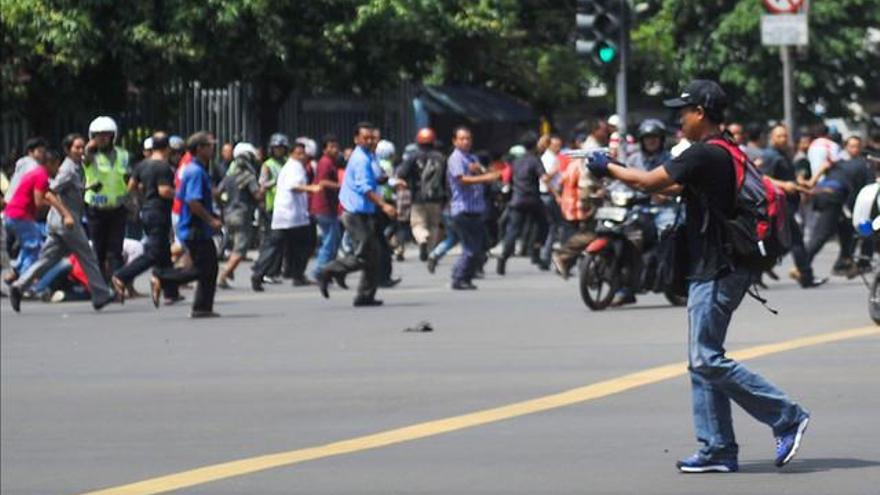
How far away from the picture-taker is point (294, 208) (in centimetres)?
2539

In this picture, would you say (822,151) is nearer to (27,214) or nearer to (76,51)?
(27,214)

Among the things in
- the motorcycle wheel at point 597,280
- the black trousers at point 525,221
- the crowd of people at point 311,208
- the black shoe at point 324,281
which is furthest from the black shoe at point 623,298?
the black trousers at point 525,221

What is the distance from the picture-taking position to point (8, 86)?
34.6m

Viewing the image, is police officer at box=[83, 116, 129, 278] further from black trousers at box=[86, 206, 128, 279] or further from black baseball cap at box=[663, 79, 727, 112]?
black baseball cap at box=[663, 79, 727, 112]

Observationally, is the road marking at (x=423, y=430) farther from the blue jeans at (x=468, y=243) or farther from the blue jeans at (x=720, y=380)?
the blue jeans at (x=468, y=243)

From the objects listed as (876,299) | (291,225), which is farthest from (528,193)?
(876,299)

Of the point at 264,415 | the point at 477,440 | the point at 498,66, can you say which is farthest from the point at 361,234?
the point at 498,66

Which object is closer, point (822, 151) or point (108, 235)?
point (108, 235)

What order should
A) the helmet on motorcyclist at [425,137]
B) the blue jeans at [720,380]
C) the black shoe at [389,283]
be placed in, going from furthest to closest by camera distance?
1. the helmet on motorcyclist at [425,137]
2. the black shoe at [389,283]
3. the blue jeans at [720,380]

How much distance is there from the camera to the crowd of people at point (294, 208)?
2161cm

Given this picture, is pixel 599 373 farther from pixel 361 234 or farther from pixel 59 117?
pixel 59 117

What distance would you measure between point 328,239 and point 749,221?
15.4 m

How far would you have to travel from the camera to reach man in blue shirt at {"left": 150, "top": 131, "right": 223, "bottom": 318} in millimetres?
20672

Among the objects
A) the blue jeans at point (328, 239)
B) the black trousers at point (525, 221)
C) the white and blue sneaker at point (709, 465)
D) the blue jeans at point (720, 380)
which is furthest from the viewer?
the black trousers at point (525, 221)
